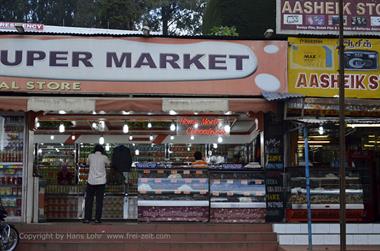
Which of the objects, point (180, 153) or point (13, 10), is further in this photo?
point (13, 10)

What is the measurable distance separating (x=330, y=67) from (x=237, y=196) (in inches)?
144

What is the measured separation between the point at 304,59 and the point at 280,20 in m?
1.15

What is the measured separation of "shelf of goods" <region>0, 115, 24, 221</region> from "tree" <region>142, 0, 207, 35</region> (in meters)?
34.2

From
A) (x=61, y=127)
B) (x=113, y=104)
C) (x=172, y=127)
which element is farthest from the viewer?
(x=61, y=127)

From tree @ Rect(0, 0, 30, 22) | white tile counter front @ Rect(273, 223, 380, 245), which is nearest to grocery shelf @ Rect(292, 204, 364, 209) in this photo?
white tile counter front @ Rect(273, 223, 380, 245)

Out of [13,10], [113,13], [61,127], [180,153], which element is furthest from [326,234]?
[13,10]

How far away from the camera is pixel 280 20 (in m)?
13.5

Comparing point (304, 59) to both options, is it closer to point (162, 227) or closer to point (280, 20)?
point (280, 20)

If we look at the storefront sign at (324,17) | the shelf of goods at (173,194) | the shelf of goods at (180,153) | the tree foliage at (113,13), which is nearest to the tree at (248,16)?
the storefront sign at (324,17)

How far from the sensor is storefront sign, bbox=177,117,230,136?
14570mm

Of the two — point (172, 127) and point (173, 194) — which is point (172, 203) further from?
point (172, 127)

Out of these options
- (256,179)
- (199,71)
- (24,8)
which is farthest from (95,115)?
(24,8)

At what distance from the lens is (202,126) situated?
584 inches

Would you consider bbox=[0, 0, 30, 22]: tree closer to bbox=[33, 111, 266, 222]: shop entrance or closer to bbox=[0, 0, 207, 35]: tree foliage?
bbox=[0, 0, 207, 35]: tree foliage
